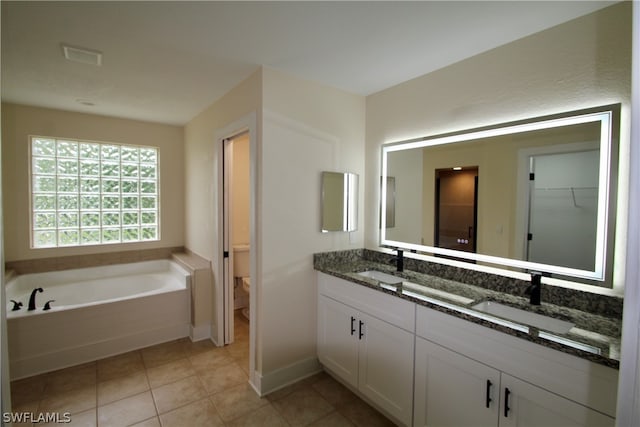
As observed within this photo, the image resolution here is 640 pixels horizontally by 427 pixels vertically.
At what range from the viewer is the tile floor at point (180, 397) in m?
2.06

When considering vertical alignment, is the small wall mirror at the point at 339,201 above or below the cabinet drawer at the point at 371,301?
above

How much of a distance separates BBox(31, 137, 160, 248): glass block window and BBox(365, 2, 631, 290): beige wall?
3.18 meters

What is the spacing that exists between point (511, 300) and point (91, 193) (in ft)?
14.1

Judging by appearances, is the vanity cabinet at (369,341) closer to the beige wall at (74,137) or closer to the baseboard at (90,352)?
the baseboard at (90,352)

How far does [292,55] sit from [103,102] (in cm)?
223

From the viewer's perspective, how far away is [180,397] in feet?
7.52

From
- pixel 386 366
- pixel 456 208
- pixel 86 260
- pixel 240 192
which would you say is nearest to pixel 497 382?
pixel 386 366

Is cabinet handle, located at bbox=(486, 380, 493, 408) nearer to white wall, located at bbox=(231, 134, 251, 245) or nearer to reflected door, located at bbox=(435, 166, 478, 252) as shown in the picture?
reflected door, located at bbox=(435, 166, 478, 252)

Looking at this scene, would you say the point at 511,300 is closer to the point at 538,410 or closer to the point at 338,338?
the point at 538,410

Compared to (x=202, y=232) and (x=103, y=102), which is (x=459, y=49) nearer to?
(x=202, y=232)

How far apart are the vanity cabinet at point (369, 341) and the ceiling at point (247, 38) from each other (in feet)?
5.24

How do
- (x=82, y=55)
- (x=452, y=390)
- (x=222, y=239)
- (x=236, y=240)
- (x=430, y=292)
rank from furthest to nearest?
1. (x=236, y=240)
2. (x=222, y=239)
3. (x=82, y=55)
4. (x=430, y=292)
5. (x=452, y=390)

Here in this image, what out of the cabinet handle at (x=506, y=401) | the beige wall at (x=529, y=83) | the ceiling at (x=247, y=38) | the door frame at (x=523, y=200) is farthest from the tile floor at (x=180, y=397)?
the ceiling at (x=247, y=38)

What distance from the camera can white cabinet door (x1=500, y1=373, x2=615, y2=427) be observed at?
4.01ft
